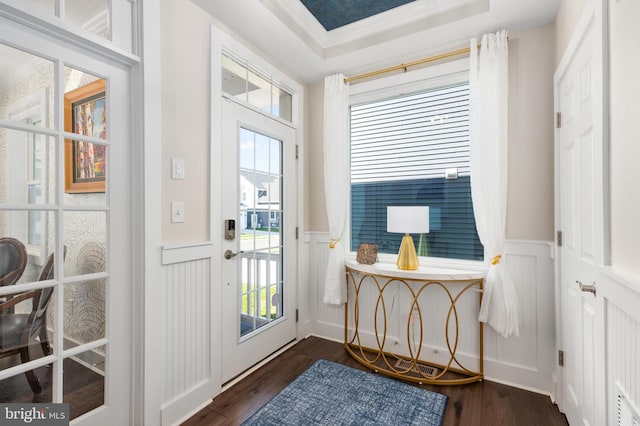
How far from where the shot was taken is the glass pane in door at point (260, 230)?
232 cm

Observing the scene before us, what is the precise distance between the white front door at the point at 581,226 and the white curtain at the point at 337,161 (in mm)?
1570

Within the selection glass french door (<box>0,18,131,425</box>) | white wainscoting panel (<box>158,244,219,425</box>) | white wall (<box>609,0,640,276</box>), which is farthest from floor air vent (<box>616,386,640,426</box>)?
glass french door (<box>0,18,131,425</box>)

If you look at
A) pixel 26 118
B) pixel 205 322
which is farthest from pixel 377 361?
pixel 26 118

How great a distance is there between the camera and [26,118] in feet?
4.16

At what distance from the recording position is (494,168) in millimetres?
2129

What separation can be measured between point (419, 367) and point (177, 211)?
2143 millimetres

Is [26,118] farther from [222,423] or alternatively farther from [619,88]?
[619,88]

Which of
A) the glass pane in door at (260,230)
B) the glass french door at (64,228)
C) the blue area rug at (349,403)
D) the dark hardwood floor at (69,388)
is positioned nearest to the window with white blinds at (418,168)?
the glass pane in door at (260,230)

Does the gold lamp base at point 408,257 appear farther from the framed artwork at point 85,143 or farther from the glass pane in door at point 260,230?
the framed artwork at point 85,143

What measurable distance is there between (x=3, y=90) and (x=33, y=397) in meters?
1.30

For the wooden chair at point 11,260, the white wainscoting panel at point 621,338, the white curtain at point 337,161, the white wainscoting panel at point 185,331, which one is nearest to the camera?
the white wainscoting panel at point 621,338

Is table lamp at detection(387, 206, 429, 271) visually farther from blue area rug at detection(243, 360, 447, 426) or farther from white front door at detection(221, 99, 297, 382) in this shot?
white front door at detection(221, 99, 297, 382)

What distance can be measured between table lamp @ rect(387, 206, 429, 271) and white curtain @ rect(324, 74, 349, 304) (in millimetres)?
559

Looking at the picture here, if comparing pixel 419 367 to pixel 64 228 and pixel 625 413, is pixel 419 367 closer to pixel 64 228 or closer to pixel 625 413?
pixel 625 413
